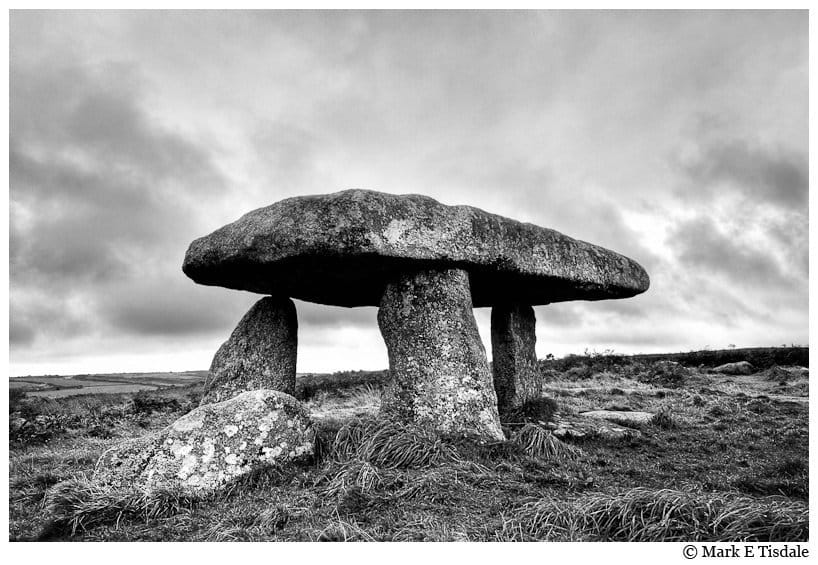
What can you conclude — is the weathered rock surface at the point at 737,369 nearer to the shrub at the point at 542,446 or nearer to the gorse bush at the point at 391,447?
the shrub at the point at 542,446

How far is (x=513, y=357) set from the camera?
11.2 metres

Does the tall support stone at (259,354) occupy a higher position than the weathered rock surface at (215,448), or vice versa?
the tall support stone at (259,354)

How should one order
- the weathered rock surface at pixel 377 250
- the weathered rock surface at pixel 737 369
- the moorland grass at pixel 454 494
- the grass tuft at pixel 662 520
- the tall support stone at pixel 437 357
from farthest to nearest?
the weathered rock surface at pixel 737 369
the tall support stone at pixel 437 357
the weathered rock surface at pixel 377 250
the moorland grass at pixel 454 494
the grass tuft at pixel 662 520

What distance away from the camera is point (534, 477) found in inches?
235

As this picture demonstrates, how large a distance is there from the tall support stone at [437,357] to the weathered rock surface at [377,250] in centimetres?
31

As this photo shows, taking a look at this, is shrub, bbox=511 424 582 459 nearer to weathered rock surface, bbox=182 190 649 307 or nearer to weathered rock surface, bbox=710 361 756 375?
weathered rock surface, bbox=182 190 649 307

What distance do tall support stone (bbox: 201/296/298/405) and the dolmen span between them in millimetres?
17

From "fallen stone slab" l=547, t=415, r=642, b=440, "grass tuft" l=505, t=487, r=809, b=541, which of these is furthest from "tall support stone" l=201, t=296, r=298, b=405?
"grass tuft" l=505, t=487, r=809, b=541

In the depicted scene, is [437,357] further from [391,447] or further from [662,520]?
[662,520]

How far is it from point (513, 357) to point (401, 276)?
3.87 meters

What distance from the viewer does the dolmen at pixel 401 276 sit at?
7395mm

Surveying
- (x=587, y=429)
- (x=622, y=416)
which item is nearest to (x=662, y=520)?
(x=587, y=429)

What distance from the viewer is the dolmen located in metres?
7.39

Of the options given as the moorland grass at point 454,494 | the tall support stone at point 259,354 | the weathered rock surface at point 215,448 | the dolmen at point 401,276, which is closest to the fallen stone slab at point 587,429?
the moorland grass at point 454,494
